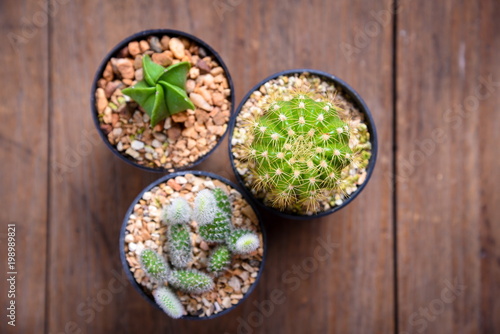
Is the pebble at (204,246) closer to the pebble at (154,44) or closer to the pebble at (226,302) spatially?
the pebble at (226,302)

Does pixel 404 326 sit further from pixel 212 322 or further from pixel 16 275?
pixel 16 275

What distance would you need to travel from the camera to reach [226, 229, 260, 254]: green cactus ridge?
2.37ft

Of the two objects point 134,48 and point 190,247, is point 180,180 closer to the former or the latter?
point 190,247

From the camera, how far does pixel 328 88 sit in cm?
86

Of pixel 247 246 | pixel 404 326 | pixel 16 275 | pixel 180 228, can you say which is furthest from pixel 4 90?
pixel 404 326

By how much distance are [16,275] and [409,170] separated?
2.90ft

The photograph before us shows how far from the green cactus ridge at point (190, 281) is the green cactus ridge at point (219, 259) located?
2cm

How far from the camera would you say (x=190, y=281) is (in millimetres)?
745

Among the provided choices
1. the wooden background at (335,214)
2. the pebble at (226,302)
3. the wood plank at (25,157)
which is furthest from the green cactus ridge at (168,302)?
the wood plank at (25,157)

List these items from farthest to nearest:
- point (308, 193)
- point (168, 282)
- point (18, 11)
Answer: point (18, 11), point (168, 282), point (308, 193)

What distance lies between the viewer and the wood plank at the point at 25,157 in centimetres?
94

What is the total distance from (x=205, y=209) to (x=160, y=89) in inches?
8.4

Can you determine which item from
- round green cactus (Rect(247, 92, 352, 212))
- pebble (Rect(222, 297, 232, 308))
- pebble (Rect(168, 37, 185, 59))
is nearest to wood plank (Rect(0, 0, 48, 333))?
pebble (Rect(168, 37, 185, 59))

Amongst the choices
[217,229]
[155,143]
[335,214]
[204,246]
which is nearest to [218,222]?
[217,229]
